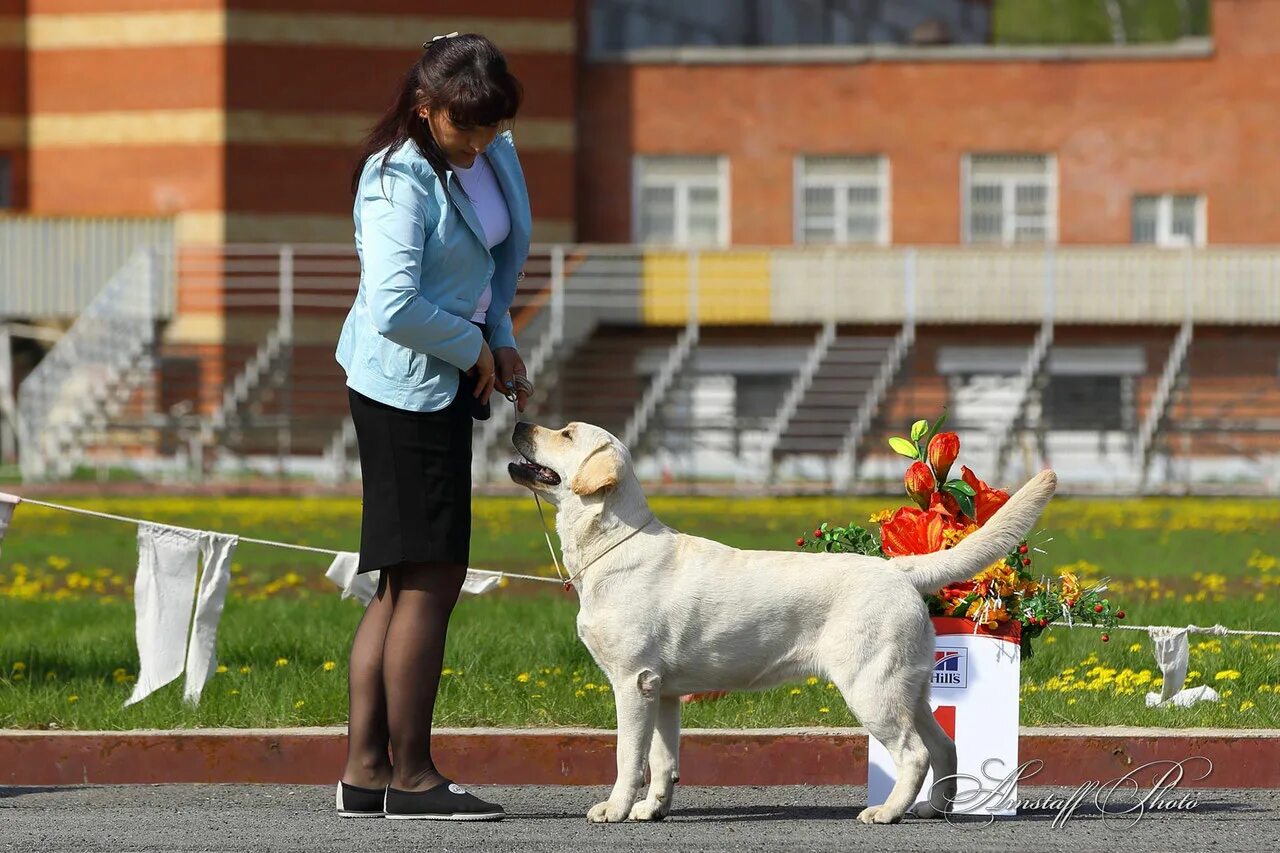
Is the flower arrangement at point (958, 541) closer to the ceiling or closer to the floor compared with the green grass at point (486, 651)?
closer to the ceiling

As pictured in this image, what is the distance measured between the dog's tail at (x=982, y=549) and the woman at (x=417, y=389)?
137 centimetres

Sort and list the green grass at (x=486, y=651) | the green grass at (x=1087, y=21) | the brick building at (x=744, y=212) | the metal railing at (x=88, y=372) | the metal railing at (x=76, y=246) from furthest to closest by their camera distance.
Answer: the green grass at (x=1087, y=21) → the metal railing at (x=76, y=246) → the brick building at (x=744, y=212) → the metal railing at (x=88, y=372) → the green grass at (x=486, y=651)

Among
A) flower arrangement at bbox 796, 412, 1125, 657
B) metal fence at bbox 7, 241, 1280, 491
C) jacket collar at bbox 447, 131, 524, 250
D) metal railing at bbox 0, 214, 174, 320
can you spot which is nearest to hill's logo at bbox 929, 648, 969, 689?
flower arrangement at bbox 796, 412, 1125, 657

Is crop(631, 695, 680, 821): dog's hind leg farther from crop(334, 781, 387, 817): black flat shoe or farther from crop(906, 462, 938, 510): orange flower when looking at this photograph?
crop(906, 462, 938, 510): orange flower

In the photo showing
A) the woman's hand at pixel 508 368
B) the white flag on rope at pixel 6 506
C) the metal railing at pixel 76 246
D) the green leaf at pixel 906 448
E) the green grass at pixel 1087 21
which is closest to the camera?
the woman's hand at pixel 508 368

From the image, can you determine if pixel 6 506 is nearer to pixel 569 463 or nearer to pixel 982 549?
pixel 569 463

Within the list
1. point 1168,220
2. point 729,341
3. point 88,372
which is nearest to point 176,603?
point 88,372

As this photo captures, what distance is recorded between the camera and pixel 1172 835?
6.08 meters

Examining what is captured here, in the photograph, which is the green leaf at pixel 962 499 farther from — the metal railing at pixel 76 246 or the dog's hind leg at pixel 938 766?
the metal railing at pixel 76 246

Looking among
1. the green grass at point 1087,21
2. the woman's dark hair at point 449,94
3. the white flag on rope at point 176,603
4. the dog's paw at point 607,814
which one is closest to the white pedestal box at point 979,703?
the dog's paw at point 607,814

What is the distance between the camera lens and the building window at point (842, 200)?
39.2 metres

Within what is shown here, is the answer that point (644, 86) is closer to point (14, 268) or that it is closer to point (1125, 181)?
point (1125, 181)

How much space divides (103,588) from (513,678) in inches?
262

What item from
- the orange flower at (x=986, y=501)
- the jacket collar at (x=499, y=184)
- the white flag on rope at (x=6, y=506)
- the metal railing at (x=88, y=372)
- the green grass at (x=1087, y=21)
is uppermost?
the green grass at (x=1087, y=21)
